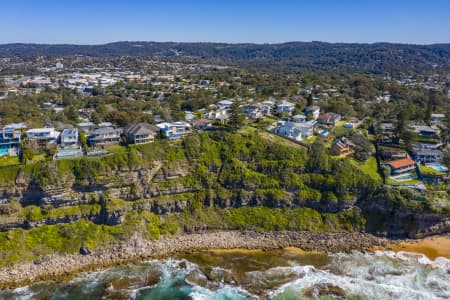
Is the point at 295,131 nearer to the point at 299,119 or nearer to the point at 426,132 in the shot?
the point at 299,119

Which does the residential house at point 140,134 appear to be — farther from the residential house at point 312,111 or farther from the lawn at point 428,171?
the lawn at point 428,171

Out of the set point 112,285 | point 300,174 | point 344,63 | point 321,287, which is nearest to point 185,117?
point 300,174

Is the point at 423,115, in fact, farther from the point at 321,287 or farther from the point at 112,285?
the point at 112,285

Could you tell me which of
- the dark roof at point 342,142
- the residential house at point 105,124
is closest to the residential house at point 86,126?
the residential house at point 105,124

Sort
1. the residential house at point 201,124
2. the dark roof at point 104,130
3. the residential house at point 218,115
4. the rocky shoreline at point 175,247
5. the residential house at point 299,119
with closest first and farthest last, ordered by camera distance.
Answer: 1. the rocky shoreline at point 175,247
2. the dark roof at point 104,130
3. the residential house at point 201,124
4. the residential house at point 218,115
5. the residential house at point 299,119

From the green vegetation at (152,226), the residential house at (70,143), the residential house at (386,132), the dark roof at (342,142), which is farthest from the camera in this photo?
the residential house at (386,132)
